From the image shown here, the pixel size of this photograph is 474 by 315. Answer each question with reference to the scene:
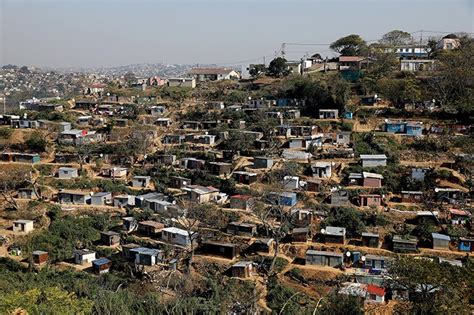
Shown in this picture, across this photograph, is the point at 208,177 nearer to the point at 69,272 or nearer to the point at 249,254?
the point at 249,254

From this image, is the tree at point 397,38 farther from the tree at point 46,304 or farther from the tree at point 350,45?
the tree at point 46,304

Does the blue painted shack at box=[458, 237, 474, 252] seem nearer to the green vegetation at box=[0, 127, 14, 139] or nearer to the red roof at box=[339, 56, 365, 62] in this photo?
the red roof at box=[339, 56, 365, 62]

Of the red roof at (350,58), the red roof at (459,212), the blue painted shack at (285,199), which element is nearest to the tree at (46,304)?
the blue painted shack at (285,199)

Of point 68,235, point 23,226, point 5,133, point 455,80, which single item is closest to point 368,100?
point 455,80

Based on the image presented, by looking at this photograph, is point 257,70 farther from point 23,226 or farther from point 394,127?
point 23,226

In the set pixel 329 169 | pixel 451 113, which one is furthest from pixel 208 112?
pixel 451 113

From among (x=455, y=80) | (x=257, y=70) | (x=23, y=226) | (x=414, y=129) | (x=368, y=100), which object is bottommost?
(x=23, y=226)
